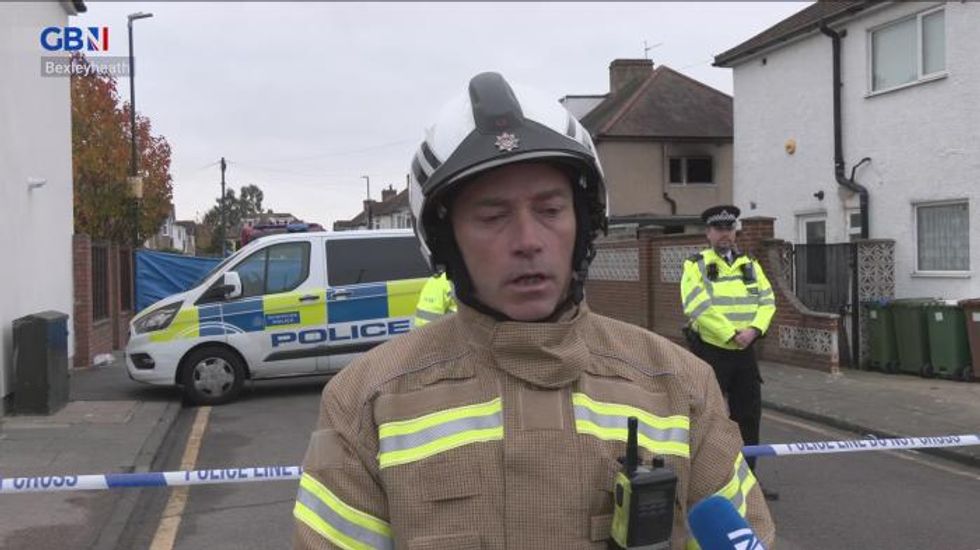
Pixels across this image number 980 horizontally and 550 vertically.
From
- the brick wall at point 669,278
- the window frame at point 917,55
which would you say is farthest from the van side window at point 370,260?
the window frame at point 917,55

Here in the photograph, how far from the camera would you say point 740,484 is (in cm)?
155

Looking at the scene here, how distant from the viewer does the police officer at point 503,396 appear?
135cm

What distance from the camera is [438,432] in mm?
1379

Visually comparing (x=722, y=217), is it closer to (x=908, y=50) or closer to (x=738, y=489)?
(x=738, y=489)

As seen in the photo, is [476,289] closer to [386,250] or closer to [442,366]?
[442,366]

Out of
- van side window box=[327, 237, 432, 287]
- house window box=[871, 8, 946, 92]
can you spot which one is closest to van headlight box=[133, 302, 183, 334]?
van side window box=[327, 237, 432, 287]

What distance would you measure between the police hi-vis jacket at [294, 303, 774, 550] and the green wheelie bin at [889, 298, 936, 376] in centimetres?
1155

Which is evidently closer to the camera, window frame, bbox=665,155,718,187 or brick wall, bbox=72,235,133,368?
brick wall, bbox=72,235,133,368

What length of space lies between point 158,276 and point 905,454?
17.0 metres

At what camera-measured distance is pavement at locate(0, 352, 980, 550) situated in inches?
222

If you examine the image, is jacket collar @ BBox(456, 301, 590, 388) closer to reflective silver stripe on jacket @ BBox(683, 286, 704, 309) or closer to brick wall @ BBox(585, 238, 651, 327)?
reflective silver stripe on jacket @ BBox(683, 286, 704, 309)

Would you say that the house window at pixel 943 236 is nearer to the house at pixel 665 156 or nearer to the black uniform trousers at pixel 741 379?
the black uniform trousers at pixel 741 379

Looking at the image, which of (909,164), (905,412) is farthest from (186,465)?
(909,164)

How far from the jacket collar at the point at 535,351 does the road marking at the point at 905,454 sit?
6681 millimetres
